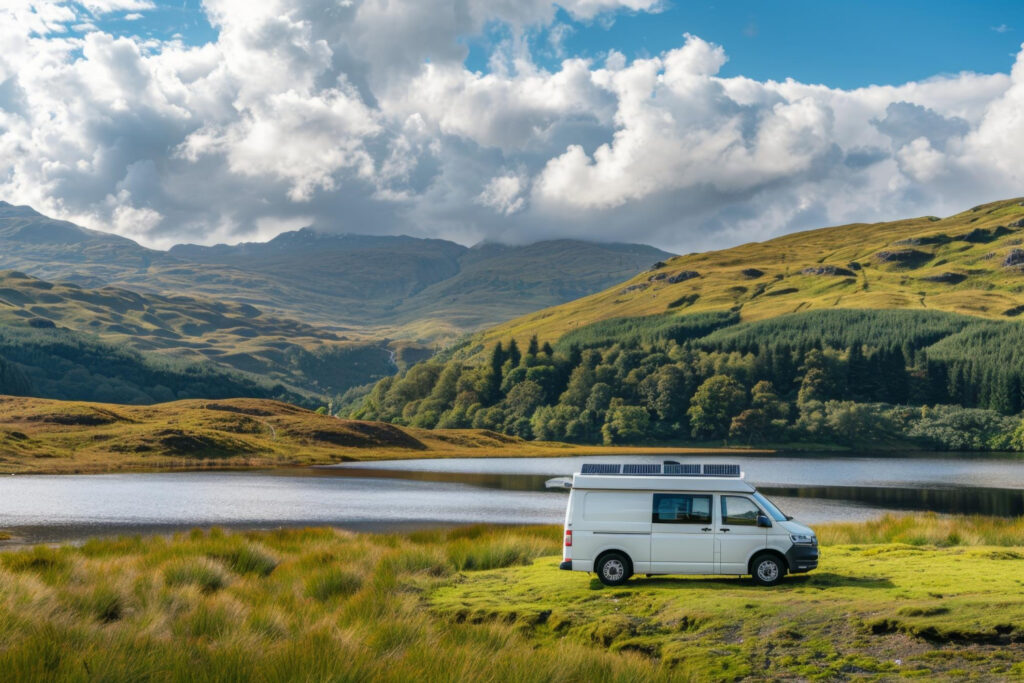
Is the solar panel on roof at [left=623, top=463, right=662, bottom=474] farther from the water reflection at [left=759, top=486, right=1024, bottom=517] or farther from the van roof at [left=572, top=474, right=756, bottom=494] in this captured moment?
the water reflection at [left=759, top=486, right=1024, bottom=517]

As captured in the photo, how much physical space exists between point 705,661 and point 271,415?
150m

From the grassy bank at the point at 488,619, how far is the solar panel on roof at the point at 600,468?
2.68 metres

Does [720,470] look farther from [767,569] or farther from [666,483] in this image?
[767,569]

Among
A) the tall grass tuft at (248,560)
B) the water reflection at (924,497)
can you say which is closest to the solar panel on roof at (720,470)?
the tall grass tuft at (248,560)

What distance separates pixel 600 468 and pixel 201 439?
106410mm

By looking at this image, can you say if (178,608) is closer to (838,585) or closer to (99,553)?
(99,553)

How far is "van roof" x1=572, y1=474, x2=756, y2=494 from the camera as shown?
A: 2005 centimetres

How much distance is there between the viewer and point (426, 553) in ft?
89.2

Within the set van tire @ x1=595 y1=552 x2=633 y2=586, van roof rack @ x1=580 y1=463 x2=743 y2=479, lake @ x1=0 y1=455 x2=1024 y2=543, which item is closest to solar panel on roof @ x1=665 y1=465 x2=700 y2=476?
van roof rack @ x1=580 y1=463 x2=743 y2=479

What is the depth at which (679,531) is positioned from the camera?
20.1 meters

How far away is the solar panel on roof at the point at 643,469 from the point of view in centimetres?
2131

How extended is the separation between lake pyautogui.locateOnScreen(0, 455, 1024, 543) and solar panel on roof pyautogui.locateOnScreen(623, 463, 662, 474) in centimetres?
2852

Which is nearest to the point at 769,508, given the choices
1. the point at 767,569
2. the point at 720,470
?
the point at 767,569

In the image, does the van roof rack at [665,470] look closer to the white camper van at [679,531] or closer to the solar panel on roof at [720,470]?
the solar panel on roof at [720,470]
